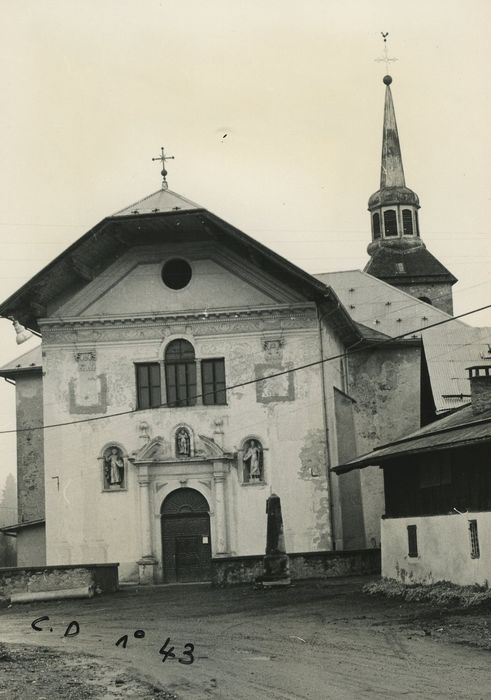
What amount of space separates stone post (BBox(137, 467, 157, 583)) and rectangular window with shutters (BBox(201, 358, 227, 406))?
3005mm

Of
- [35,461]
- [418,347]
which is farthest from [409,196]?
[35,461]

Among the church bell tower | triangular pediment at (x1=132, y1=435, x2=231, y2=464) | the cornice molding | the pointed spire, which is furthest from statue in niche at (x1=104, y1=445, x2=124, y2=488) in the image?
the pointed spire

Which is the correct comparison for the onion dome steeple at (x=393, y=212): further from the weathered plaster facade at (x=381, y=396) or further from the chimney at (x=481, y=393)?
the chimney at (x=481, y=393)

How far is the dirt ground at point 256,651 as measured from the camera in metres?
12.8

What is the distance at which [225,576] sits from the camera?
30703 mm

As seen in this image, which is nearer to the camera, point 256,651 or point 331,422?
point 256,651

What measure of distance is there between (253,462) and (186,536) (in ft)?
10.4

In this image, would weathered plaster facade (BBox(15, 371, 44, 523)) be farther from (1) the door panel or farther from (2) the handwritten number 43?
(2) the handwritten number 43

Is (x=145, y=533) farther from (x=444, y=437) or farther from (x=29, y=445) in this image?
(x=444, y=437)

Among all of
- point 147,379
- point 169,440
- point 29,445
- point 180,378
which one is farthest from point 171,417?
point 29,445

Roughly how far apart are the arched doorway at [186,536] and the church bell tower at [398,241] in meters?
28.4

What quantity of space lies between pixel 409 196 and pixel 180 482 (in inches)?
1341

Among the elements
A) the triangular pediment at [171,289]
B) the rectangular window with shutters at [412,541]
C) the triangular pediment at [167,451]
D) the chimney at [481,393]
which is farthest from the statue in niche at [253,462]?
A: the chimney at [481,393]

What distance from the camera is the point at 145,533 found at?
3644 cm
